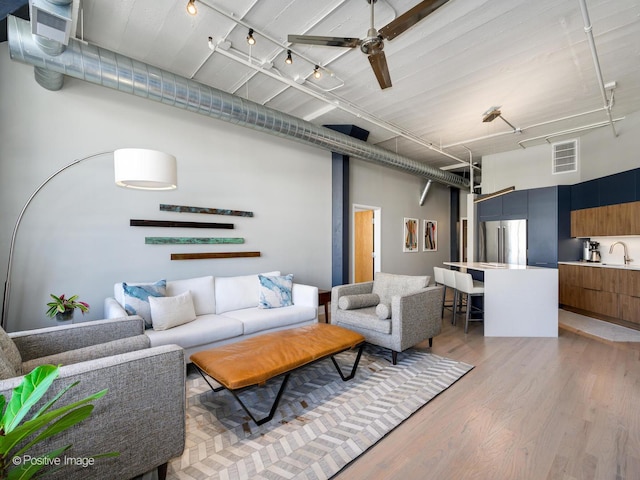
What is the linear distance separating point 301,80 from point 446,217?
6.83 metres

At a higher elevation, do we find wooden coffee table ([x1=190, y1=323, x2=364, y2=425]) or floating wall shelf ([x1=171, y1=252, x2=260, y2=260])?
floating wall shelf ([x1=171, y1=252, x2=260, y2=260])

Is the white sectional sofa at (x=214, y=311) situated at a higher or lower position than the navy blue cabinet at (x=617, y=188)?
lower

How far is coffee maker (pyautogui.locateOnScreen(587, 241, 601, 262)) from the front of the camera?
17.7 ft

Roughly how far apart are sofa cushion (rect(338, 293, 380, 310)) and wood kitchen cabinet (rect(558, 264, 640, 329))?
13.0ft

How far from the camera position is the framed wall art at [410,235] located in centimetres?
749

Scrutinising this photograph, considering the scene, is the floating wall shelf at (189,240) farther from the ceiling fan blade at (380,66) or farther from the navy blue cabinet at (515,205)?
the navy blue cabinet at (515,205)

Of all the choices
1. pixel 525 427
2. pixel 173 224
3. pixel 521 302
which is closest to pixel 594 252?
pixel 521 302

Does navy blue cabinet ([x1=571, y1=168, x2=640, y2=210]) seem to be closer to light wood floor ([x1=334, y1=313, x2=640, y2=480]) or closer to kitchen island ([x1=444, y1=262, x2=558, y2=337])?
kitchen island ([x1=444, y1=262, x2=558, y2=337])

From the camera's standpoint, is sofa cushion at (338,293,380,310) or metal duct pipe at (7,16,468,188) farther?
sofa cushion at (338,293,380,310)

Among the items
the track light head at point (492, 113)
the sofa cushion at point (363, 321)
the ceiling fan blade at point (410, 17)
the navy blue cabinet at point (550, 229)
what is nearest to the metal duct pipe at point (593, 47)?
the track light head at point (492, 113)

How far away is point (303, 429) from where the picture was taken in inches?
83.1

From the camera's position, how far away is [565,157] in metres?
5.95

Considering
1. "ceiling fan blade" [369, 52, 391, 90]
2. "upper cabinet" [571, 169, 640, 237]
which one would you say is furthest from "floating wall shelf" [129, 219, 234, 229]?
"upper cabinet" [571, 169, 640, 237]

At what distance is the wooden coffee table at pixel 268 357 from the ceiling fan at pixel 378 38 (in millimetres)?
2374
